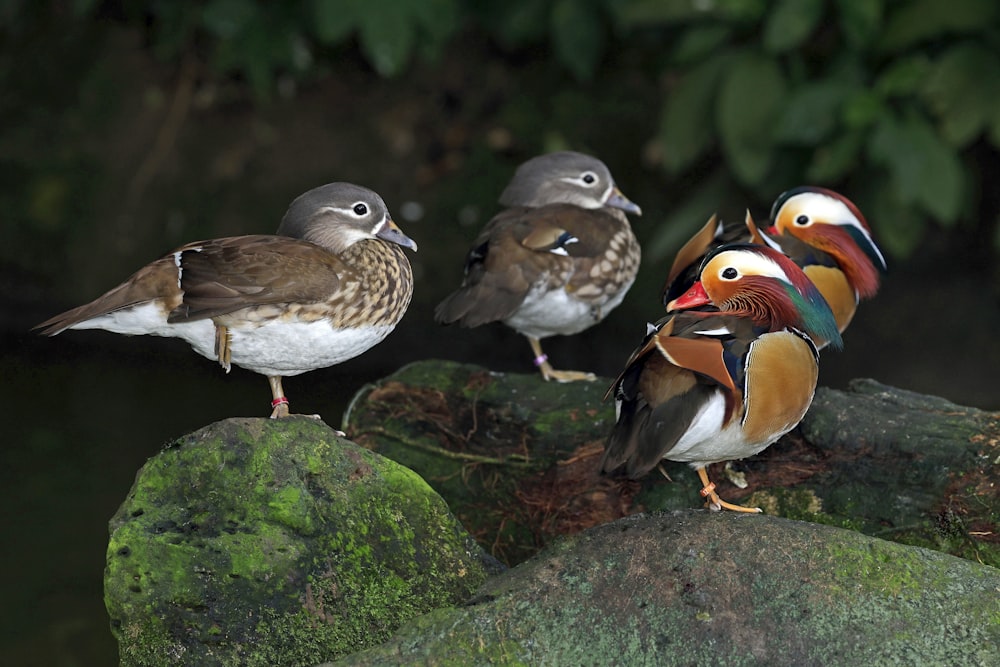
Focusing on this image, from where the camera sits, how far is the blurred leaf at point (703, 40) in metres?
5.55

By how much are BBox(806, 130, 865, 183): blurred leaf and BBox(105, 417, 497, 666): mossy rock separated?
3084 mm

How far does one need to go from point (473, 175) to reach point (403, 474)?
4.05 metres

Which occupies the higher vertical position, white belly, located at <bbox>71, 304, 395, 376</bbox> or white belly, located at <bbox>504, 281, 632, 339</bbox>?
white belly, located at <bbox>71, 304, 395, 376</bbox>

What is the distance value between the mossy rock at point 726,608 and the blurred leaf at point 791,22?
3.07 metres

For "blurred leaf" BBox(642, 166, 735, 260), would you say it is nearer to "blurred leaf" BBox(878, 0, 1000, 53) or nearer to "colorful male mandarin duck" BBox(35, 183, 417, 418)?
"blurred leaf" BBox(878, 0, 1000, 53)

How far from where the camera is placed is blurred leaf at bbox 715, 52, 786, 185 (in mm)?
5426

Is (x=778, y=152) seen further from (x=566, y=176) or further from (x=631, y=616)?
(x=631, y=616)

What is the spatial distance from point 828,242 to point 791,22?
6.48ft

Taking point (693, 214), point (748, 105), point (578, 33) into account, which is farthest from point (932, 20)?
point (578, 33)

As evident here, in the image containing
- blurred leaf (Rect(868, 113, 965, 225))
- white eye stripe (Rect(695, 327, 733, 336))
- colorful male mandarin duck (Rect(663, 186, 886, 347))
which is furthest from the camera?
blurred leaf (Rect(868, 113, 965, 225))

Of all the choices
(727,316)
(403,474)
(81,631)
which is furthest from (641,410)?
(81,631)

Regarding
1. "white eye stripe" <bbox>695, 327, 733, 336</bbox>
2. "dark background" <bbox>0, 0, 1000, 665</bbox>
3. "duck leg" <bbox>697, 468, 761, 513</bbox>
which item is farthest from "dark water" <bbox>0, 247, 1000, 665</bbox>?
"white eye stripe" <bbox>695, 327, 733, 336</bbox>

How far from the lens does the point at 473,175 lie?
6727mm

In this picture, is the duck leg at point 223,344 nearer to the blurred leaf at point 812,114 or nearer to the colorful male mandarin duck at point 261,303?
the colorful male mandarin duck at point 261,303
